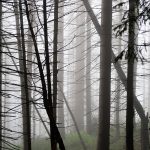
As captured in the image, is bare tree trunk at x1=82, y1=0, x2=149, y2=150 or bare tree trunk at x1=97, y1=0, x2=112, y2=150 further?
bare tree trunk at x1=82, y1=0, x2=149, y2=150

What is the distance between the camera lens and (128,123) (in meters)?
7.91

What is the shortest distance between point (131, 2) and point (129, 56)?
1.67m

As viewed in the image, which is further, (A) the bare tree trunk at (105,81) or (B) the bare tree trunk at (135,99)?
(B) the bare tree trunk at (135,99)

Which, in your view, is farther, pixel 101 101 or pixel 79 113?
pixel 79 113

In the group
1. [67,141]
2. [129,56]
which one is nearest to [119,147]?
[67,141]

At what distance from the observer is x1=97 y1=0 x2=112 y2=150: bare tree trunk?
8406 mm

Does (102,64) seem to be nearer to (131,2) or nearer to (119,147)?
(131,2)

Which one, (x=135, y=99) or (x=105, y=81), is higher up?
(x=105, y=81)

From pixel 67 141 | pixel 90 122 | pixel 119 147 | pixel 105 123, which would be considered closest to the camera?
pixel 105 123

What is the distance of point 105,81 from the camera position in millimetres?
8492

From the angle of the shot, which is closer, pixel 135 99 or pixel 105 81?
pixel 105 81

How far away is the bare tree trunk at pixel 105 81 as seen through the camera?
841 cm

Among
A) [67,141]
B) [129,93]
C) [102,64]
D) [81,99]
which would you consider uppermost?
[102,64]

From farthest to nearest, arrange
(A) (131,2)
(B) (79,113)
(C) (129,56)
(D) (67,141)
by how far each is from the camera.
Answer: (B) (79,113) < (D) (67,141) < (A) (131,2) < (C) (129,56)
